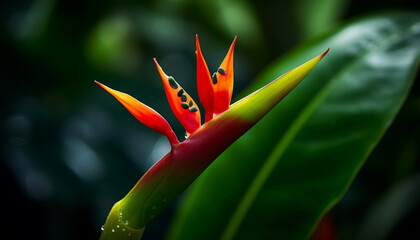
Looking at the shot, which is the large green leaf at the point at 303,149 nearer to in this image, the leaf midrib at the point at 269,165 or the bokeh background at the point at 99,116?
the leaf midrib at the point at 269,165

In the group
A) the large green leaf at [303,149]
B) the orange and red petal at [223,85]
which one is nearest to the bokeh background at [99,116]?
the large green leaf at [303,149]

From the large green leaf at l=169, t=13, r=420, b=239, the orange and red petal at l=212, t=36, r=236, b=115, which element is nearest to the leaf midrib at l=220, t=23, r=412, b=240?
the large green leaf at l=169, t=13, r=420, b=239

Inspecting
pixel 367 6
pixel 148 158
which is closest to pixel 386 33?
pixel 367 6

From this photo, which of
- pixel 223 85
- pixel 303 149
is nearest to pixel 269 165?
pixel 303 149

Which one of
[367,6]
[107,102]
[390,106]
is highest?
[367,6]

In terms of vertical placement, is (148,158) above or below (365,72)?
below

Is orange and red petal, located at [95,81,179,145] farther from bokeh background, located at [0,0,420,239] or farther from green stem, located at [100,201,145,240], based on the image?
bokeh background, located at [0,0,420,239]

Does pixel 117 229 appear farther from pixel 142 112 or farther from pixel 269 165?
pixel 269 165

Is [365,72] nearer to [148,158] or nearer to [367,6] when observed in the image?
[367,6]
